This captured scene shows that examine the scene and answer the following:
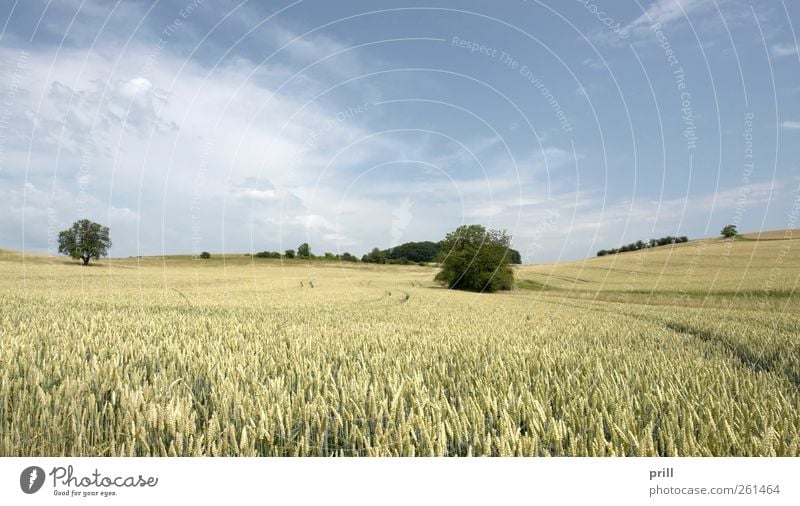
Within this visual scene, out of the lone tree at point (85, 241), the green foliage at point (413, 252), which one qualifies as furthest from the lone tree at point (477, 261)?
the lone tree at point (85, 241)

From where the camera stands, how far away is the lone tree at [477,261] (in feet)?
155

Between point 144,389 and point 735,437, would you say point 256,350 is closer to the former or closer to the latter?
point 144,389

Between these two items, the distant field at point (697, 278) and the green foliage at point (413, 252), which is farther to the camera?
the green foliage at point (413, 252)

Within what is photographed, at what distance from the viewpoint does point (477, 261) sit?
4791cm

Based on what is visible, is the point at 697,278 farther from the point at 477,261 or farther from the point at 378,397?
the point at 378,397

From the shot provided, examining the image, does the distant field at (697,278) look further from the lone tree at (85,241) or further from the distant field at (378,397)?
the lone tree at (85,241)

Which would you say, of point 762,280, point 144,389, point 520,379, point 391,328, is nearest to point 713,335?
point 391,328

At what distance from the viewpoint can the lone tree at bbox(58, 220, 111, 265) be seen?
219 feet
